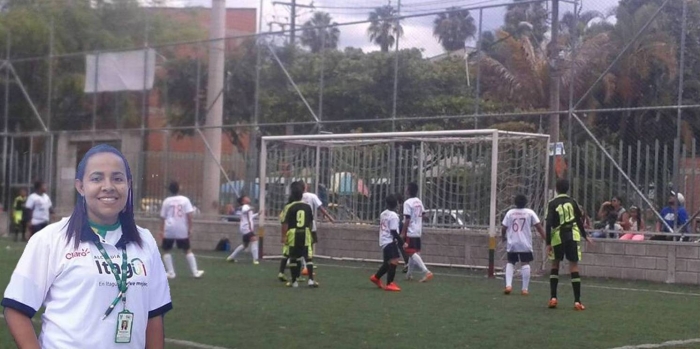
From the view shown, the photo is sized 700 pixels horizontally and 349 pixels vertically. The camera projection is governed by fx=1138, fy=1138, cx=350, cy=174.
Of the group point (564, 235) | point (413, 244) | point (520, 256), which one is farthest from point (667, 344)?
point (413, 244)

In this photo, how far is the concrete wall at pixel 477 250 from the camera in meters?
20.9

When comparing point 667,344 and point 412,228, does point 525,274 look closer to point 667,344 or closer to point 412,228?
point 412,228

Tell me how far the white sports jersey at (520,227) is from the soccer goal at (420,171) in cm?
382

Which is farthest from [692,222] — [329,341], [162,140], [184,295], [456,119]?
[162,140]

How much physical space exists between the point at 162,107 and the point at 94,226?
29.4 metres

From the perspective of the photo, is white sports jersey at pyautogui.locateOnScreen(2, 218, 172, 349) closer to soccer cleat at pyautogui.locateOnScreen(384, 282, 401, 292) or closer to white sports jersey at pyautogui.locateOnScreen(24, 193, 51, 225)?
soccer cleat at pyautogui.locateOnScreen(384, 282, 401, 292)

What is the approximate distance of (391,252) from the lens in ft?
61.4

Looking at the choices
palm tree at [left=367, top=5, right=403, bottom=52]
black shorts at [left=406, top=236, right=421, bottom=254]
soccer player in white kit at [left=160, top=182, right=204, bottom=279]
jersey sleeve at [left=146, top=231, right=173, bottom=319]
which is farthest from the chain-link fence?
jersey sleeve at [left=146, top=231, right=173, bottom=319]

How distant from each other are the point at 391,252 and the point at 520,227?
2185 millimetres

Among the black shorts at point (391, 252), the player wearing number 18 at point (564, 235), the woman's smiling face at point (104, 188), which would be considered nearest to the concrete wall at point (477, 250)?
the black shorts at point (391, 252)

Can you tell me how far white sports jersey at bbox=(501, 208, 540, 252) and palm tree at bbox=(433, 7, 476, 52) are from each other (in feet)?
25.2

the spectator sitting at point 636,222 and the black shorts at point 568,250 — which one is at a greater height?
the spectator sitting at point 636,222

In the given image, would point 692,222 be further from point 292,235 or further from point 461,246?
point 292,235

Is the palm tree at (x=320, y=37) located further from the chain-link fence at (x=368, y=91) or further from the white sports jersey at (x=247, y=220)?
the white sports jersey at (x=247, y=220)
